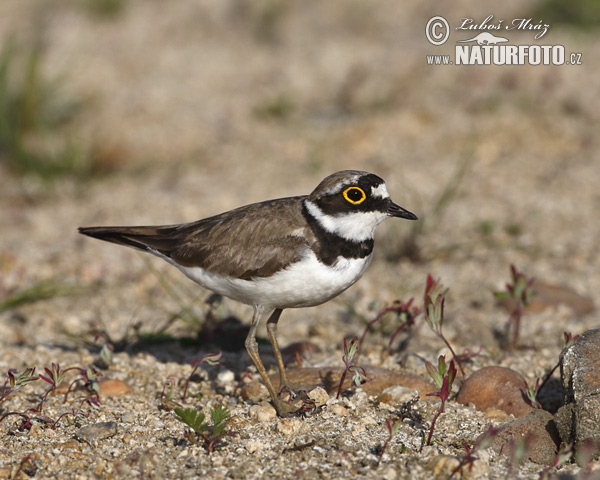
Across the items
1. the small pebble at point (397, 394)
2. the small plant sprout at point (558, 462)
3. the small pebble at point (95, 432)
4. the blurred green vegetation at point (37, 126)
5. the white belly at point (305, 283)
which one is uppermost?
the blurred green vegetation at point (37, 126)

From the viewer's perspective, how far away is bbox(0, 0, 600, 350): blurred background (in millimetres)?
6230

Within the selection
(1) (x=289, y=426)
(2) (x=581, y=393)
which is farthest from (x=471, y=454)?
(1) (x=289, y=426)

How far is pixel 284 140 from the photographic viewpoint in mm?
8930

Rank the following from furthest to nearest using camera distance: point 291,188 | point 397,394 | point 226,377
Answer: point 291,188
point 226,377
point 397,394

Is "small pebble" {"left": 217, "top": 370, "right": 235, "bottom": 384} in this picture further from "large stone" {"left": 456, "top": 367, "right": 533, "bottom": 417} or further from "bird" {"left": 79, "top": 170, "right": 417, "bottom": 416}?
"large stone" {"left": 456, "top": 367, "right": 533, "bottom": 417}

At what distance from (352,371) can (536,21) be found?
8479 millimetres

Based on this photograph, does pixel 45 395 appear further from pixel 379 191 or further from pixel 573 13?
pixel 573 13

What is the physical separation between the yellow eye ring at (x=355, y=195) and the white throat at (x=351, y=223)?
70 millimetres

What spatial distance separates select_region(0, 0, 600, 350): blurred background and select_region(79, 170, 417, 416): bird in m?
1.54

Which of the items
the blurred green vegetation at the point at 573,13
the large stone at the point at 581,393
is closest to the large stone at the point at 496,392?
the large stone at the point at 581,393

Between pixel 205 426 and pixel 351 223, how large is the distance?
131 cm

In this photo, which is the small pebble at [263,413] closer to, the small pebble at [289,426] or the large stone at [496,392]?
the small pebble at [289,426]

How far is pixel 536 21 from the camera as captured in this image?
10688mm

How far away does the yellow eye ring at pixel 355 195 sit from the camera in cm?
400
